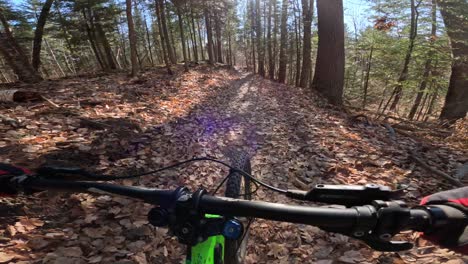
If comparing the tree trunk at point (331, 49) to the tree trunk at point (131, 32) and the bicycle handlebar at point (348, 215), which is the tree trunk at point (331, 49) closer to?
the tree trunk at point (131, 32)

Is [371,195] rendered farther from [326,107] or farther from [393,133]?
[326,107]

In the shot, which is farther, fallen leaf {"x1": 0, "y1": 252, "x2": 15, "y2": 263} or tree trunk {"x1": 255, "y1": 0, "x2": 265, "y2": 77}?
tree trunk {"x1": 255, "y1": 0, "x2": 265, "y2": 77}

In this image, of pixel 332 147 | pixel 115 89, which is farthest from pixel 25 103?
pixel 332 147

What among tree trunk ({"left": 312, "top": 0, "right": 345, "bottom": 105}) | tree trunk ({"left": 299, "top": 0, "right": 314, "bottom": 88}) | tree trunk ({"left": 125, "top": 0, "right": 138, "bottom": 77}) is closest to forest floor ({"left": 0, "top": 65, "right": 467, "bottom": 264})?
tree trunk ({"left": 312, "top": 0, "right": 345, "bottom": 105})

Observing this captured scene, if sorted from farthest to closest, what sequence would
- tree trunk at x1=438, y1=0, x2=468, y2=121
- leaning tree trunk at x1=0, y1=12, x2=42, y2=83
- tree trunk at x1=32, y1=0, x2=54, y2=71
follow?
tree trunk at x1=32, y1=0, x2=54, y2=71 → tree trunk at x1=438, y1=0, x2=468, y2=121 → leaning tree trunk at x1=0, y1=12, x2=42, y2=83

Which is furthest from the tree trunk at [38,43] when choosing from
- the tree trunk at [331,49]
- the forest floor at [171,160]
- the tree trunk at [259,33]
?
the tree trunk at [259,33]

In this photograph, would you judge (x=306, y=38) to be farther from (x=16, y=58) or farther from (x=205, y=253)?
(x=205, y=253)

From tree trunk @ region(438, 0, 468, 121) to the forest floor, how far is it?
5.75 meters

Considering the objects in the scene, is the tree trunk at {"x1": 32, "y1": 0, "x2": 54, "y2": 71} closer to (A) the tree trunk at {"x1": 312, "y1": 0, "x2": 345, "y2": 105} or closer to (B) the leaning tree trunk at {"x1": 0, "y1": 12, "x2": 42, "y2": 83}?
(B) the leaning tree trunk at {"x1": 0, "y1": 12, "x2": 42, "y2": 83}

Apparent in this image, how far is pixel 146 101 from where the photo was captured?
8.55 metres

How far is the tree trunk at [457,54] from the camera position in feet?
33.3

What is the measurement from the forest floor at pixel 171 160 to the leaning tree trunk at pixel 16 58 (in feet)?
4.15

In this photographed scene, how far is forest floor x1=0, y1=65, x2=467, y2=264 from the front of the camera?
113 inches

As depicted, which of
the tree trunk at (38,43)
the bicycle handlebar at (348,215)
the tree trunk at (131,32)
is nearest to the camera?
the bicycle handlebar at (348,215)
